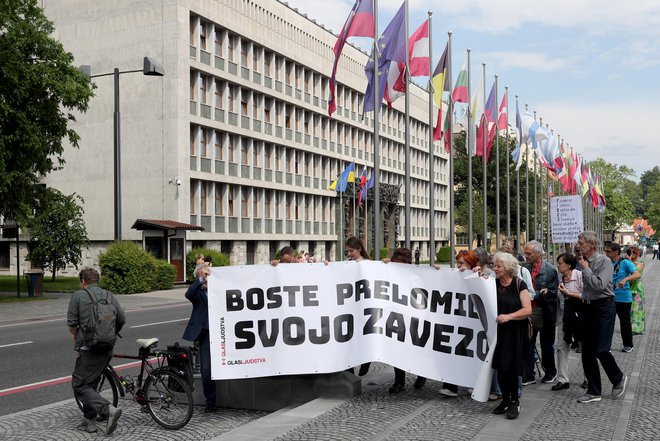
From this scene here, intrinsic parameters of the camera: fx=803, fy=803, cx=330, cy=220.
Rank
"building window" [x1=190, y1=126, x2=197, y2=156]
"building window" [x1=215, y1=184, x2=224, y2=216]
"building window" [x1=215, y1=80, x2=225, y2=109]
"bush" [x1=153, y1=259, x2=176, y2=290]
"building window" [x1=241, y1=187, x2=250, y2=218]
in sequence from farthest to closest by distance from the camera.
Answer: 1. "building window" [x1=241, y1=187, x2=250, y2=218]
2. "building window" [x1=215, y1=184, x2=224, y2=216]
3. "building window" [x1=215, y1=80, x2=225, y2=109]
4. "building window" [x1=190, y1=126, x2=197, y2=156]
5. "bush" [x1=153, y1=259, x2=176, y2=290]

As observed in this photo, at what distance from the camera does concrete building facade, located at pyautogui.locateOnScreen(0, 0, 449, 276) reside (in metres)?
45.3

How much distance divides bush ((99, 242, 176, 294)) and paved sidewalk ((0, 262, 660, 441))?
24.2 meters

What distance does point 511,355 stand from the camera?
8266mm

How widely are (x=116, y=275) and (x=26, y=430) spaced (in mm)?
25912

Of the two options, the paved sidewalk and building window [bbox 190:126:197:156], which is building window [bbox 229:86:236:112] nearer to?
building window [bbox 190:126:197:156]

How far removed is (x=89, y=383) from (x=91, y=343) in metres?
0.43

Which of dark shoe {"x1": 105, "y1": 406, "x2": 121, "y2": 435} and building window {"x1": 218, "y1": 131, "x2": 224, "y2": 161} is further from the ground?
building window {"x1": 218, "y1": 131, "x2": 224, "y2": 161}

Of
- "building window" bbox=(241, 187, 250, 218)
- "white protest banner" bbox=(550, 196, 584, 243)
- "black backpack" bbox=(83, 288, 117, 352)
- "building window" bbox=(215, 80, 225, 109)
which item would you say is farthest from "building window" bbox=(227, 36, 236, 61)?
"black backpack" bbox=(83, 288, 117, 352)

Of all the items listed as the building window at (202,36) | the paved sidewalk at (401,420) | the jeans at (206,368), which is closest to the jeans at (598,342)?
the paved sidewalk at (401,420)

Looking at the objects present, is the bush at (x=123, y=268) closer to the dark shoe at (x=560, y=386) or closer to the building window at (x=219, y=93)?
the building window at (x=219, y=93)

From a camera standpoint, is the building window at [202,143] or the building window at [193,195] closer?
the building window at [193,195]

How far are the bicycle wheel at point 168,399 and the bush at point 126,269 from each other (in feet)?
82.2

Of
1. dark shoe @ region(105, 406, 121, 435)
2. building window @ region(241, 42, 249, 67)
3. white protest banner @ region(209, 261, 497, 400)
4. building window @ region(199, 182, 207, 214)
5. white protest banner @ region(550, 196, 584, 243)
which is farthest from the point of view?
building window @ region(241, 42, 249, 67)

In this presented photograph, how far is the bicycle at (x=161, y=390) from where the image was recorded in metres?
7.89
